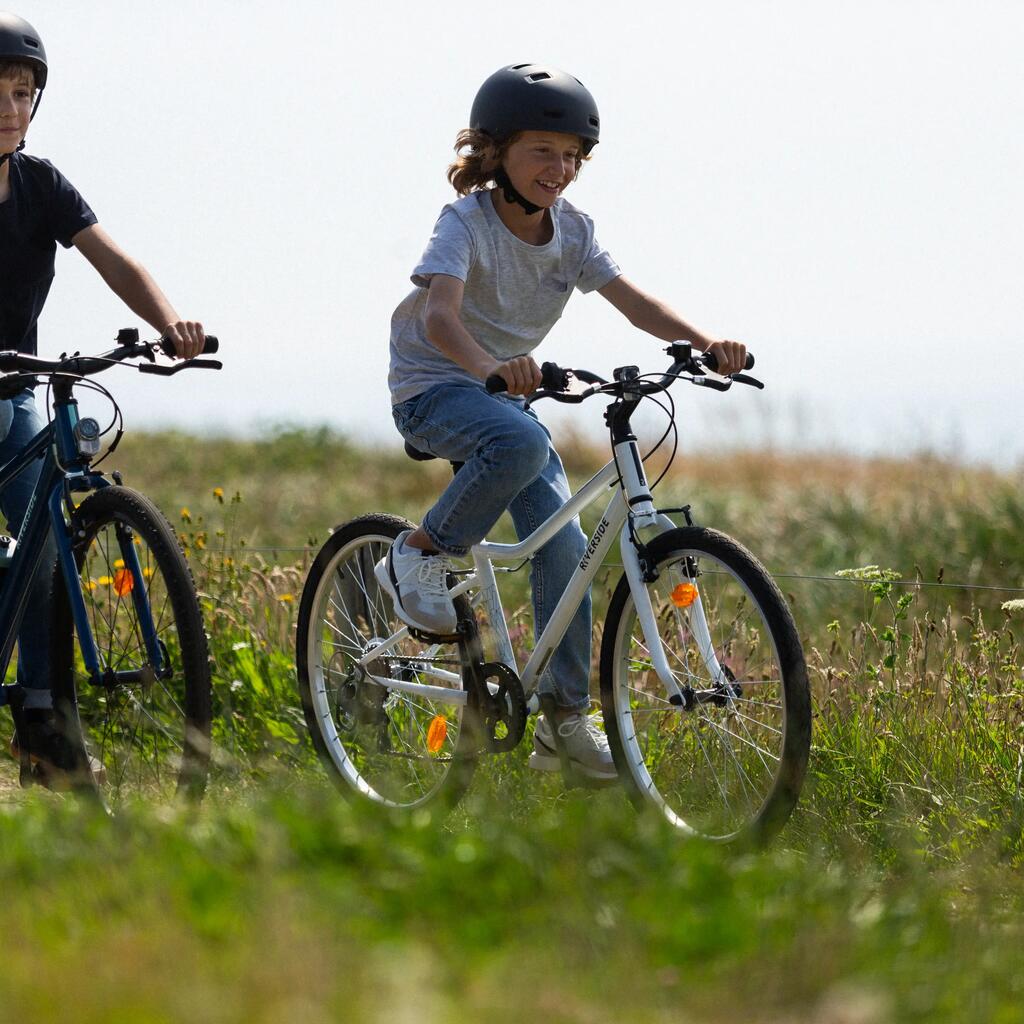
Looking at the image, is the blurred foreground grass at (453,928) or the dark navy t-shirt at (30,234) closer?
the blurred foreground grass at (453,928)

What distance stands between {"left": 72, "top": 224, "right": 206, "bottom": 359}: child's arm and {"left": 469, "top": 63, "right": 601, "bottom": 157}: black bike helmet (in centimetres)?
116

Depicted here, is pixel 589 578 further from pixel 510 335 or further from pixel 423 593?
pixel 510 335

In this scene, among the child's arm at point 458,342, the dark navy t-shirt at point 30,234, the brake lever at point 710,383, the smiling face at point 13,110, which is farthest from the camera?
the dark navy t-shirt at point 30,234

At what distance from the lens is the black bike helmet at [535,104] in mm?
4602

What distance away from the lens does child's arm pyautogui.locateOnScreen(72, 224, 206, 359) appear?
5.06m

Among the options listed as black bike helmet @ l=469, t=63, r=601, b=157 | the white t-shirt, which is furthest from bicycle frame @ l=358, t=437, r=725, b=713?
black bike helmet @ l=469, t=63, r=601, b=157

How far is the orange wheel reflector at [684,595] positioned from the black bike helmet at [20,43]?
256 centimetres

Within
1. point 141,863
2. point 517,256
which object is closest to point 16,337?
point 517,256

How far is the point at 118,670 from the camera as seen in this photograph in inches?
188

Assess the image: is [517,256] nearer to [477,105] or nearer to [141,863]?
[477,105]

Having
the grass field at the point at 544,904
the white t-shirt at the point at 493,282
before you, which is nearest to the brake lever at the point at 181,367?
the white t-shirt at the point at 493,282

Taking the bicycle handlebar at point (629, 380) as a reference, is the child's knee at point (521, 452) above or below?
below

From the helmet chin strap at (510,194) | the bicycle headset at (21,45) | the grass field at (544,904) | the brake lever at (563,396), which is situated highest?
the bicycle headset at (21,45)

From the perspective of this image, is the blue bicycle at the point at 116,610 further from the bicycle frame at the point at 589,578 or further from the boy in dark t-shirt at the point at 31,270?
the bicycle frame at the point at 589,578
